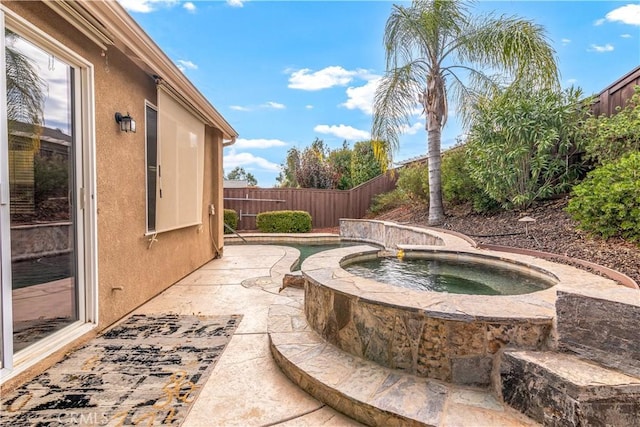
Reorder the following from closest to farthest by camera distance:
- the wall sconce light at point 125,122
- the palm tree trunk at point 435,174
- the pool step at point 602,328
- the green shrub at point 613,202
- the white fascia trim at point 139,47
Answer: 1. the pool step at point 602,328
2. the white fascia trim at point 139,47
3. the wall sconce light at point 125,122
4. the green shrub at point 613,202
5. the palm tree trunk at point 435,174

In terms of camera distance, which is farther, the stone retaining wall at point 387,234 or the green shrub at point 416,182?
the green shrub at point 416,182

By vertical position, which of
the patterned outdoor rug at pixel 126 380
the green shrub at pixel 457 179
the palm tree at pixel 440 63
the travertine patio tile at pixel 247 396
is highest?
the palm tree at pixel 440 63

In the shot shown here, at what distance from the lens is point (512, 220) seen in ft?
21.1

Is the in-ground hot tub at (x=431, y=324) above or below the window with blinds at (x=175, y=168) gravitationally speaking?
below

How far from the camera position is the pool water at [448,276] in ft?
10.6

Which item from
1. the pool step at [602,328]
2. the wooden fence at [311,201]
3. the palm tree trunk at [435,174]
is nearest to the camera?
the pool step at [602,328]

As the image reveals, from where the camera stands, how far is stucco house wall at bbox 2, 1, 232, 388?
278cm

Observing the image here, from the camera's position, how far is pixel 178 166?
4.75 meters

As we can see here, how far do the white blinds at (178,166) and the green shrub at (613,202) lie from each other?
5939 millimetres

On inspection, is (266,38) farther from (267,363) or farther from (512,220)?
(267,363)

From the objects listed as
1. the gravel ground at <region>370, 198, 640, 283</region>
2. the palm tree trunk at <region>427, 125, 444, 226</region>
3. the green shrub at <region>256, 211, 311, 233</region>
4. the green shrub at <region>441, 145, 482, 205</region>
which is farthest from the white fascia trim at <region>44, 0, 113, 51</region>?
Answer: the green shrub at <region>256, 211, 311, 233</region>

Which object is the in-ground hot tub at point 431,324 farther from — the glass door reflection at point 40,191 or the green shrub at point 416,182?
the green shrub at point 416,182

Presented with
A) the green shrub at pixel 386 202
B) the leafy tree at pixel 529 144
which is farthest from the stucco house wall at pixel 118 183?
the green shrub at pixel 386 202

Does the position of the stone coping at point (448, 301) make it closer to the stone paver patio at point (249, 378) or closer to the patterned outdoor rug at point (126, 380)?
the stone paver patio at point (249, 378)
